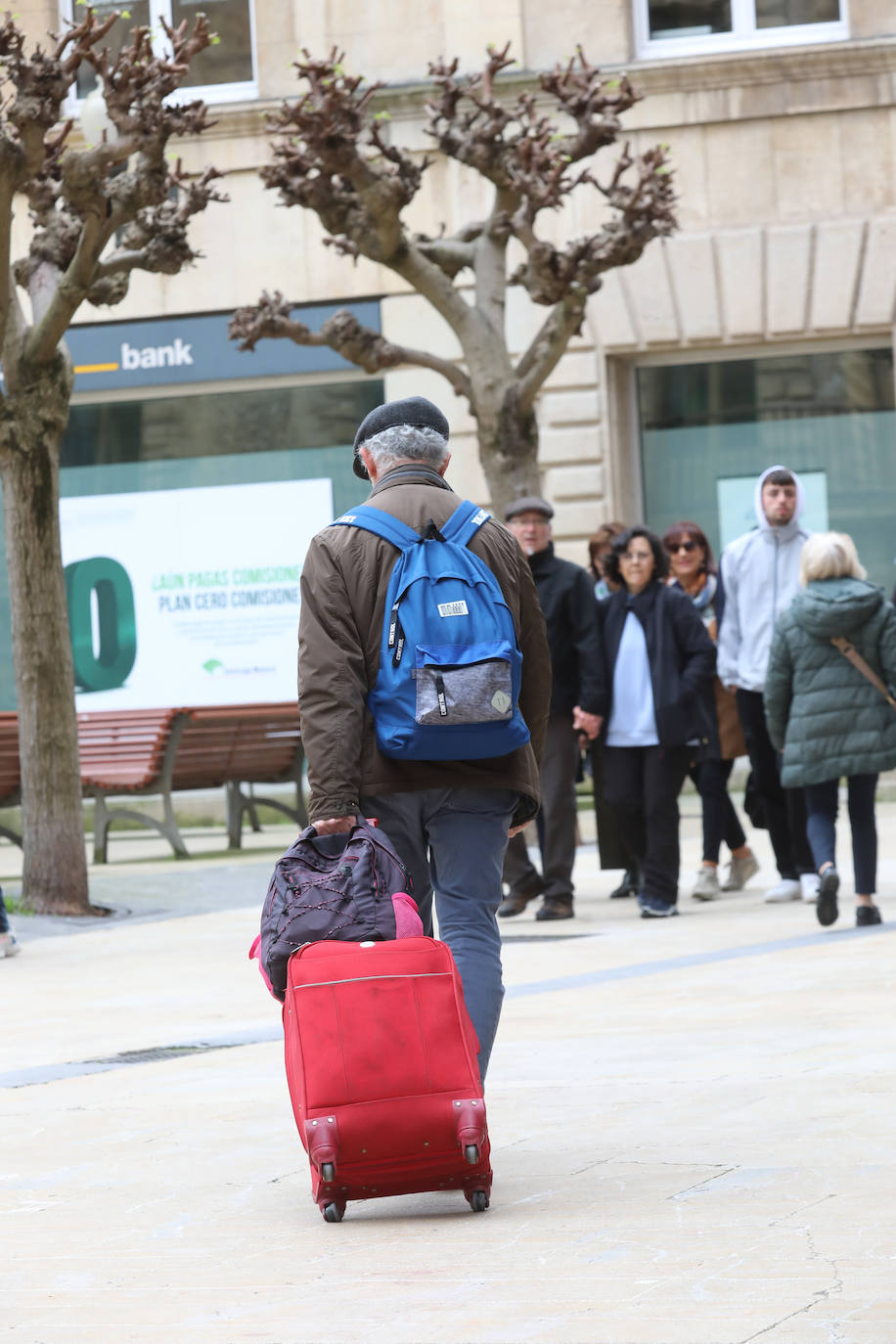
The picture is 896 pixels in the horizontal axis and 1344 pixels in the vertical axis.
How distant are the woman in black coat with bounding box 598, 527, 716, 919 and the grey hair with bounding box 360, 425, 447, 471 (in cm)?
550

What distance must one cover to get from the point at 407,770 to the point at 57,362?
725 centimetres

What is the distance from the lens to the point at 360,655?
4.93 meters

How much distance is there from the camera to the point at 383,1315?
3730 millimetres

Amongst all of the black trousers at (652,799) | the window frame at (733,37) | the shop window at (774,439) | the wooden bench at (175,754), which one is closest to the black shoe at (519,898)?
the black trousers at (652,799)

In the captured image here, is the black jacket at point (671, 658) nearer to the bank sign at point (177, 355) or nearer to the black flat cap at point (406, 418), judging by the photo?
the black flat cap at point (406, 418)

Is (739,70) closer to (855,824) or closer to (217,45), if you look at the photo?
(217,45)

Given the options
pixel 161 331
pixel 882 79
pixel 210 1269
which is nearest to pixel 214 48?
pixel 161 331

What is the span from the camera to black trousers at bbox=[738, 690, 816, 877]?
442 inches

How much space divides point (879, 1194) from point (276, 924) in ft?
4.36

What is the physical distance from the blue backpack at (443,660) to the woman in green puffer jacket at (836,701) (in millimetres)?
5093

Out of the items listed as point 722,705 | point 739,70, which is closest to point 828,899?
point 722,705

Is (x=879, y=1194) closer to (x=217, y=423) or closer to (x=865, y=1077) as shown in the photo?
(x=865, y=1077)

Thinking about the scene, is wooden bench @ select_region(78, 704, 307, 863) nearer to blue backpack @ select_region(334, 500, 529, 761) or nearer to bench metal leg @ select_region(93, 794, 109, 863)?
bench metal leg @ select_region(93, 794, 109, 863)

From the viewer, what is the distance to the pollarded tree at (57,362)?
35.5 ft
